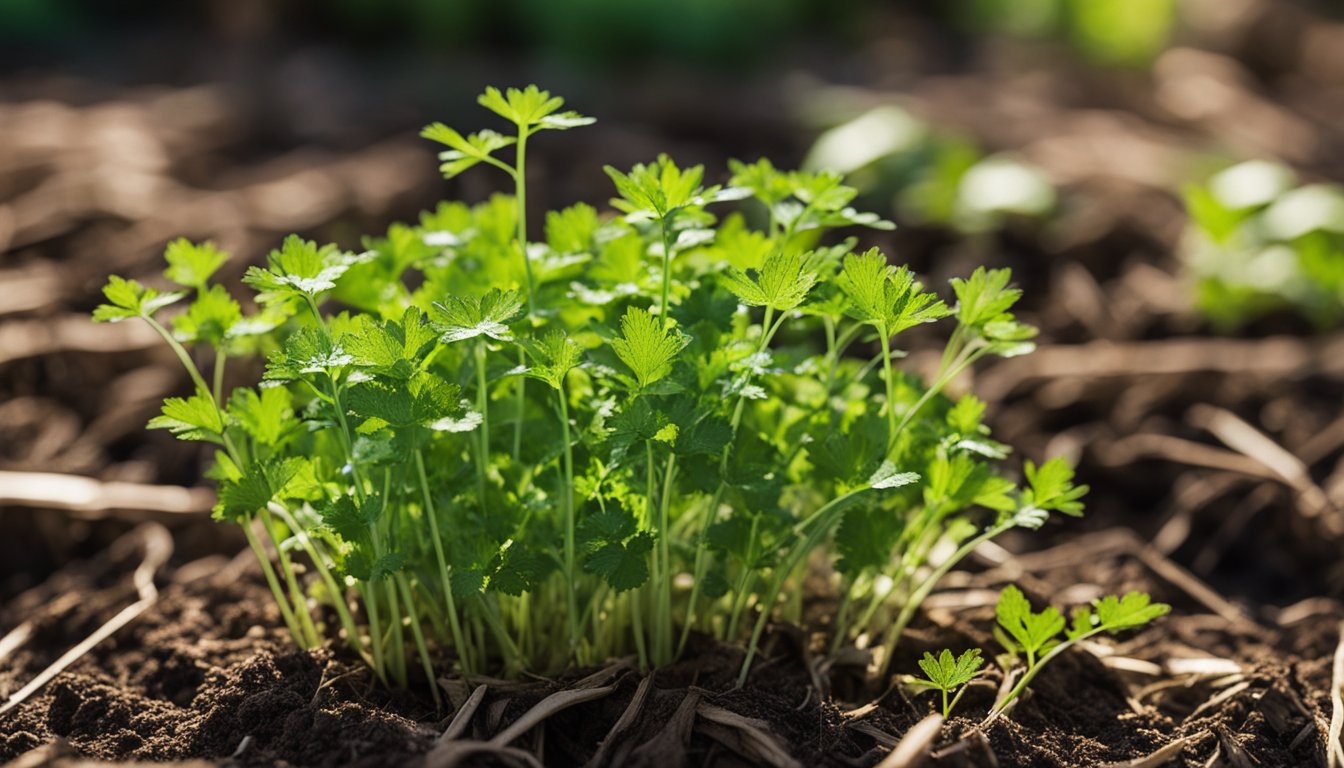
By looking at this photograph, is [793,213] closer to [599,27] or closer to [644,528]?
[644,528]

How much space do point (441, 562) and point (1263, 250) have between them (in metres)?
2.61

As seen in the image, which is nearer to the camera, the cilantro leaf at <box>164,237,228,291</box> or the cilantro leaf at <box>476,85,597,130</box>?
the cilantro leaf at <box>476,85,597,130</box>

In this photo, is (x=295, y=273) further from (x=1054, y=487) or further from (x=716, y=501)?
(x=1054, y=487)

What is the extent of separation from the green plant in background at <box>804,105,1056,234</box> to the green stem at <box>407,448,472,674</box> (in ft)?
6.95

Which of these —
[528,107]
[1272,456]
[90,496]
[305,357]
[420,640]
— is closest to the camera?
[305,357]

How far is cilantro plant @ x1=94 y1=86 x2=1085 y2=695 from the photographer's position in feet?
4.70

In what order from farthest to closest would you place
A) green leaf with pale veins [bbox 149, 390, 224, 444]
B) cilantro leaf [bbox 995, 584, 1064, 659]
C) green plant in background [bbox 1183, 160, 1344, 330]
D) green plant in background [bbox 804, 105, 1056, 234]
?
1. green plant in background [bbox 804, 105, 1056, 234]
2. green plant in background [bbox 1183, 160, 1344, 330]
3. cilantro leaf [bbox 995, 584, 1064, 659]
4. green leaf with pale veins [bbox 149, 390, 224, 444]

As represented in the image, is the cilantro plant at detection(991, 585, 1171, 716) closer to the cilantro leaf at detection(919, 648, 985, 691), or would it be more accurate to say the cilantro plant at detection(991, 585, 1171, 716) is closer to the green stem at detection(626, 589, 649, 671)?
the cilantro leaf at detection(919, 648, 985, 691)

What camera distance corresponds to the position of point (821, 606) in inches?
75.3

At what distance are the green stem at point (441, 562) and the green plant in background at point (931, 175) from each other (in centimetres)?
212

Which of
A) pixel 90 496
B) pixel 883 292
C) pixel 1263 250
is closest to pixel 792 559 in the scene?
pixel 883 292

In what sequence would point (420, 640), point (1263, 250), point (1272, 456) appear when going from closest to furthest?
point (420, 640)
point (1272, 456)
point (1263, 250)

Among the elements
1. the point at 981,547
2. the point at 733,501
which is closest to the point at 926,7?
the point at 981,547

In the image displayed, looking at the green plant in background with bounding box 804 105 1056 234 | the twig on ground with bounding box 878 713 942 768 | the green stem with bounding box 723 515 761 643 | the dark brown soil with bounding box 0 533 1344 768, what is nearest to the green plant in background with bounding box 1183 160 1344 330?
the green plant in background with bounding box 804 105 1056 234
